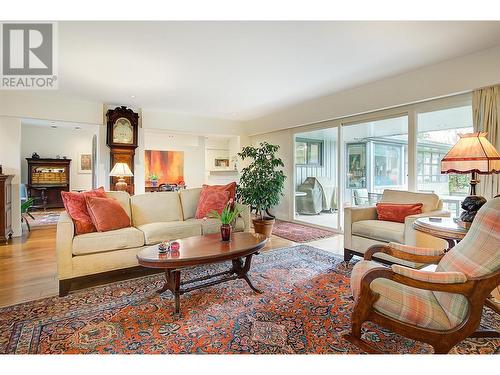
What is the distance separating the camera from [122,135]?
5.70m

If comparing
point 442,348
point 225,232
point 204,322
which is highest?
Result: point 225,232

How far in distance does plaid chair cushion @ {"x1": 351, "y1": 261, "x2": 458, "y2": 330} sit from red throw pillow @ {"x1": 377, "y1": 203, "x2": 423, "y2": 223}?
186 cm

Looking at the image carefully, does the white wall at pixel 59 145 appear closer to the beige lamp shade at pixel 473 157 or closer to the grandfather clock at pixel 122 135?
the grandfather clock at pixel 122 135

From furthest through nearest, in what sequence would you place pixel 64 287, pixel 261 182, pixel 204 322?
pixel 261 182 < pixel 64 287 < pixel 204 322

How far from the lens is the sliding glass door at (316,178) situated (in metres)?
5.75

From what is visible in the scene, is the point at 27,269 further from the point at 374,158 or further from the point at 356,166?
the point at 374,158

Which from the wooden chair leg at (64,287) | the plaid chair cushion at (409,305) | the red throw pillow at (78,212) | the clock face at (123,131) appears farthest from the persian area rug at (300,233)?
the clock face at (123,131)

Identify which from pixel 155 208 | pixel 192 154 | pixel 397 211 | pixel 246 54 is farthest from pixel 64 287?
pixel 192 154

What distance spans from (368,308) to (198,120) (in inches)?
234

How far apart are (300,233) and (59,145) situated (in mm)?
8414

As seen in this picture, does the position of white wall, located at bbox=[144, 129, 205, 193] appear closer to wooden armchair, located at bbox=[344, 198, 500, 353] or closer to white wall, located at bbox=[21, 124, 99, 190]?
white wall, located at bbox=[21, 124, 99, 190]

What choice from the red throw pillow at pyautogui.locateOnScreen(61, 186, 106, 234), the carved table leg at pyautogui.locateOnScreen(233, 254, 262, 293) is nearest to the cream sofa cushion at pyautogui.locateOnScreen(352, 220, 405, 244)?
the carved table leg at pyautogui.locateOnScreen(233, 254, 262, 293)

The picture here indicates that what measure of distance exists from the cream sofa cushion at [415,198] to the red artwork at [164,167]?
671 centimetres

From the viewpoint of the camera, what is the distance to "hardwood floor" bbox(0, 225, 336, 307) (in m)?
2.58
